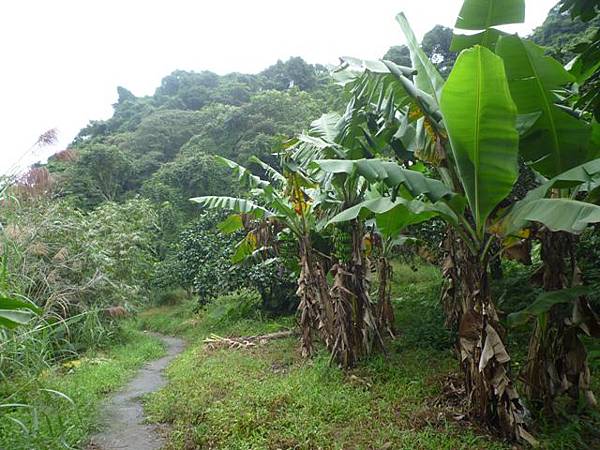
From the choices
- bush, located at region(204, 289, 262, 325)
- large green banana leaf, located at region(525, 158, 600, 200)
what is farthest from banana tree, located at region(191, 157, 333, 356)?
bush, located at region(204, 289, 262, 325)

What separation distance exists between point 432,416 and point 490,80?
2.93 metres

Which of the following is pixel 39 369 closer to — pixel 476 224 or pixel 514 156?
pixel 476 224

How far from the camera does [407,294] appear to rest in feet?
34.9

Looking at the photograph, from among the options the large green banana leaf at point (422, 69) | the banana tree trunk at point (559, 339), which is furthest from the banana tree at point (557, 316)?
the large green banana leaf at point (422, 69)

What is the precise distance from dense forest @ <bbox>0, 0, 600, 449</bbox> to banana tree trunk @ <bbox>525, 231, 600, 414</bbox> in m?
0.01

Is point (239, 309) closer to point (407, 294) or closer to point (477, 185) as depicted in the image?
point (407, 294)

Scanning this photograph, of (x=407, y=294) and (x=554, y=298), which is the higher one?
(x=554, y=298)

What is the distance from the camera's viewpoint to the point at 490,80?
3.13m

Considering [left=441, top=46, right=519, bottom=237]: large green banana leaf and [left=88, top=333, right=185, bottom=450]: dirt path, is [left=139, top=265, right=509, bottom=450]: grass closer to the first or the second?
[left=88, top=333, right=185, bottom=450]: dirt path

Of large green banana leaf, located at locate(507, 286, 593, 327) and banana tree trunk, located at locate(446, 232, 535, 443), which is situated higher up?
large green banana leaf, located at locate(507, 286, 593, 327)

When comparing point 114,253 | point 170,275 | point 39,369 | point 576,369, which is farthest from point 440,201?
point 170,275

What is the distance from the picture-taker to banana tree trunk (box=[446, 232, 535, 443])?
3.58m

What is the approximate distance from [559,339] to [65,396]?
381 cm

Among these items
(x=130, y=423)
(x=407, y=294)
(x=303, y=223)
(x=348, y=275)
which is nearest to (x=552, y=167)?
(x=348, y=275)
